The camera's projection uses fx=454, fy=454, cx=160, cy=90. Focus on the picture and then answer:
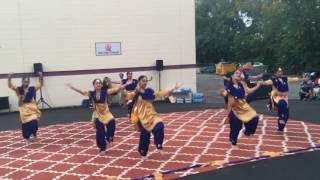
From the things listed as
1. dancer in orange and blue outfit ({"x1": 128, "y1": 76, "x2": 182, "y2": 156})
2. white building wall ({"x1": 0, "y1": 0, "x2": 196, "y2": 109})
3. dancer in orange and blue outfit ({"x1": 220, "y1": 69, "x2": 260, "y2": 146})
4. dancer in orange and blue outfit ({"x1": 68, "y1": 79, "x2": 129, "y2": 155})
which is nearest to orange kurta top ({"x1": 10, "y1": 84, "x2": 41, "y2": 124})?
dancer in orange and blue outfit ({"x1": 68, "y1": 79, "x2": 129, "y2": 155})

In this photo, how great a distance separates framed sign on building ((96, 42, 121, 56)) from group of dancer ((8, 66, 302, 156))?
7902 millimetres

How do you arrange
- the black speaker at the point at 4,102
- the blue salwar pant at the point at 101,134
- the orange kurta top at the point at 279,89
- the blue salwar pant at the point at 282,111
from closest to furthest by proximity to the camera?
1. the blue salwar pant at the point at 101,134
2. the blue salwar pant at the point at 282,111
3. the orange kurta top at the point at 279,89
4. the black speaker at the point at 4,102

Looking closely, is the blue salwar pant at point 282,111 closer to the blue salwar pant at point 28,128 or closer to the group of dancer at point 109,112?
the group of dancer at point 109,112

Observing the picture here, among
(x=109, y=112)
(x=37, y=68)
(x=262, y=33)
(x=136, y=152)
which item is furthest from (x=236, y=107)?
(x=262, y=33)

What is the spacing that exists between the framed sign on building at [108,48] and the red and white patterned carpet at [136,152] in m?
6.50

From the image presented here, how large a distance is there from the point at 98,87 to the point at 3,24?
9535mm

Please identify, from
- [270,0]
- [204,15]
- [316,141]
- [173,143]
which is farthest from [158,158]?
[204,15]

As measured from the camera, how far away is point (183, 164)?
24.9 feet

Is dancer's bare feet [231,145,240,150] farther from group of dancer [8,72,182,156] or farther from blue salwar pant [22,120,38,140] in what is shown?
blue salwar pant [22,120,38,140]

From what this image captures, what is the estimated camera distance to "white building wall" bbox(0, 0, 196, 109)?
17.1 metres

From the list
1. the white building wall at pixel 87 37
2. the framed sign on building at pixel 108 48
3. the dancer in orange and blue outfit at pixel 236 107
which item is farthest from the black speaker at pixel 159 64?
the dancer in orange and blue outfit at pixel 236 107

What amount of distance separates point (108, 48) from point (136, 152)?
1016 cm

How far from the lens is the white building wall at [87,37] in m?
17.1

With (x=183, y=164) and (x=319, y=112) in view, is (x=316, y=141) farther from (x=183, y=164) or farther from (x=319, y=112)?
(x=319, y=112)
